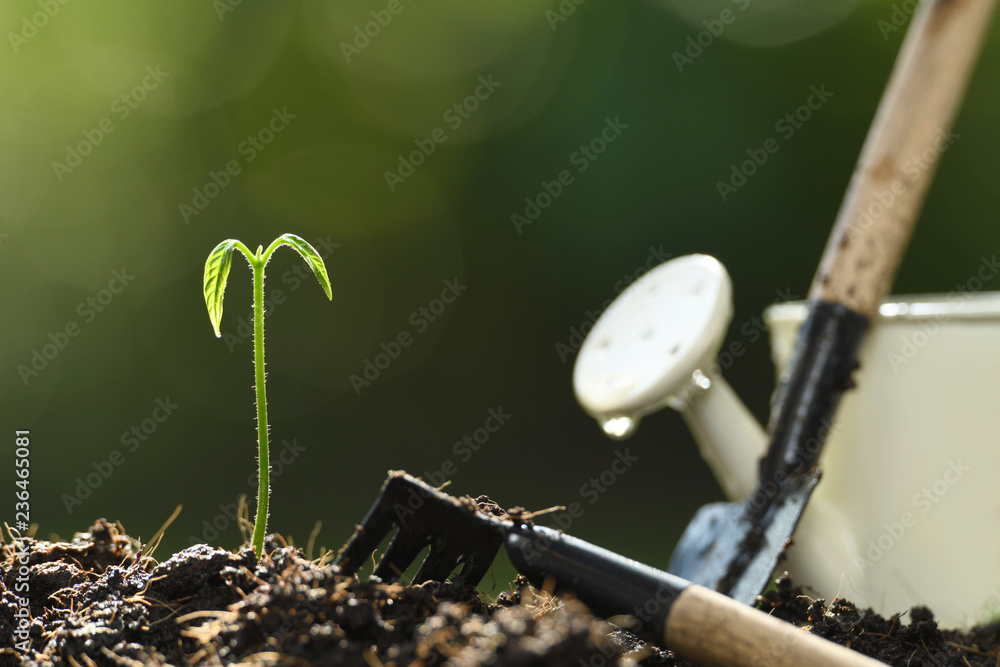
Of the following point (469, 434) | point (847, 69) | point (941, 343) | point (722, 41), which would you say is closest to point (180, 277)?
point (469, 434)

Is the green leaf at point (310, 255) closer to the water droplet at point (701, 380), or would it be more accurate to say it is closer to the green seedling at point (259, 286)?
the green seedling at point (259, 286)

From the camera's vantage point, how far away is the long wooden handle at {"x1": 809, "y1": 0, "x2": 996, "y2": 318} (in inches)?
38.5

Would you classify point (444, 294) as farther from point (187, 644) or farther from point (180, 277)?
point (187, 644)

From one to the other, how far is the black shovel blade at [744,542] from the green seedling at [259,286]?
19.0 inches

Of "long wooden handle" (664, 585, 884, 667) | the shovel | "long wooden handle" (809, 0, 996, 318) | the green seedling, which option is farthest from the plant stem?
"long wooden handle" (809, 0, 996, 318)

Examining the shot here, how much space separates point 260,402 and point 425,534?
6.3 inches

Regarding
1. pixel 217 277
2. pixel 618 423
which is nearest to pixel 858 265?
pixel 618 423

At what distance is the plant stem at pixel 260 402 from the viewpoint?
55cm

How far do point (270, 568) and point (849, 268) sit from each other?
0.81m

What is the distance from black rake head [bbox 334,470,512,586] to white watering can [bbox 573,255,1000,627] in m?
0.49

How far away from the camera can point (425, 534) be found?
53 centimetres

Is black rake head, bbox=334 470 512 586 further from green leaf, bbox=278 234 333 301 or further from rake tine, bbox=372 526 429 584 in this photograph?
green leaf, bbox=278 234 333 301

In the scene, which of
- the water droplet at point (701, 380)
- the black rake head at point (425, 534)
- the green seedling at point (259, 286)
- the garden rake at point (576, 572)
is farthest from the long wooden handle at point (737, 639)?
the water droplet at point (701, 380)

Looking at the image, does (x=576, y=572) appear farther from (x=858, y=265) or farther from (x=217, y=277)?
A: (x=858, y=265)
